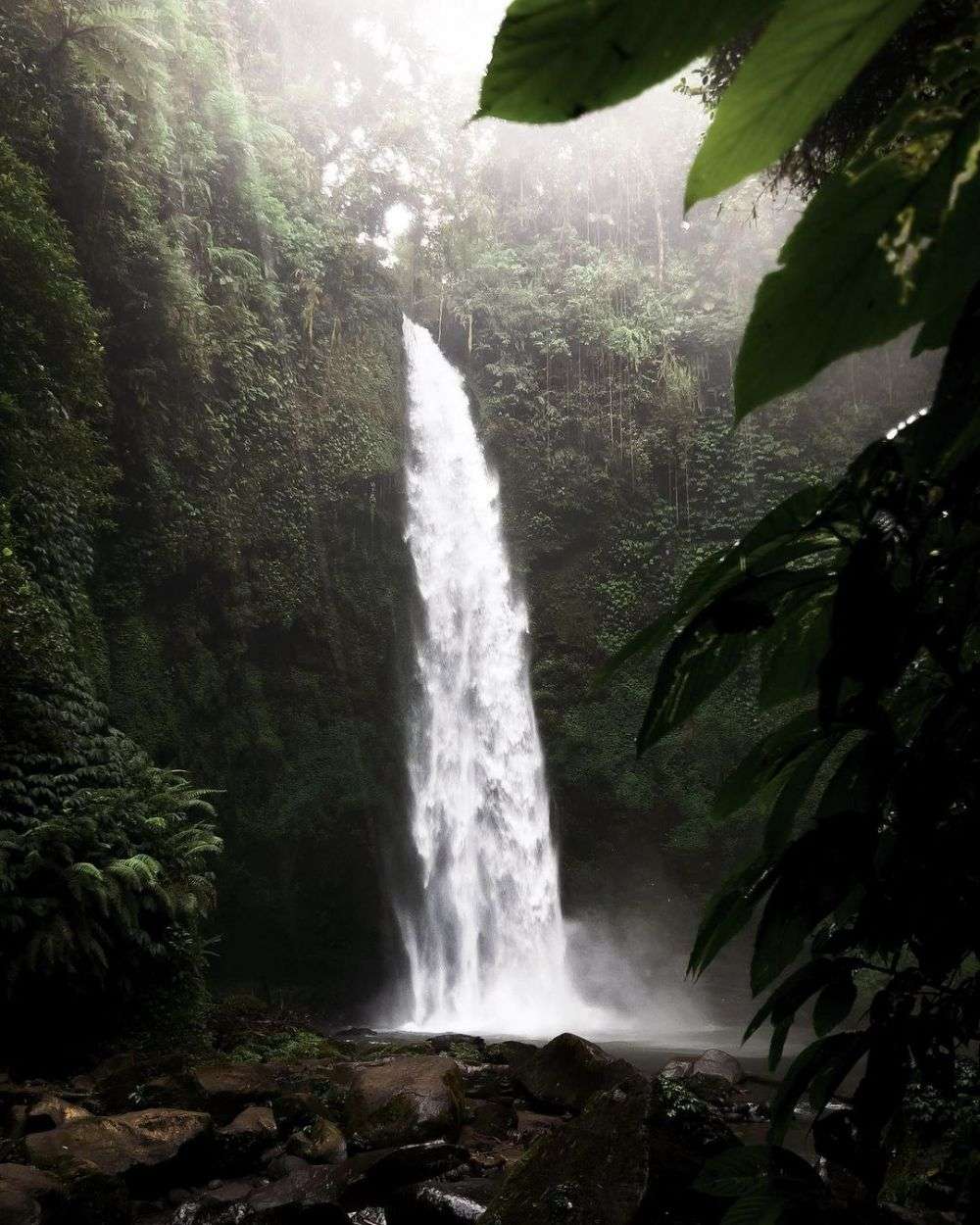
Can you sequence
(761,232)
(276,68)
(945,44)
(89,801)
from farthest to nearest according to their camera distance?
(761,232)
(276,68)
(89,801)
(945,44)

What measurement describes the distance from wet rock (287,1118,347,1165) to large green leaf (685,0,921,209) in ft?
14.4

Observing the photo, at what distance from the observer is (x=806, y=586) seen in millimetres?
543

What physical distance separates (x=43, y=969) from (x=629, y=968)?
7.92 m

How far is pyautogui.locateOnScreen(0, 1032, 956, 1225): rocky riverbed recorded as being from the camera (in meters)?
2.62

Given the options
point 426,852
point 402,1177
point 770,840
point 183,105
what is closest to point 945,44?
point 770,840

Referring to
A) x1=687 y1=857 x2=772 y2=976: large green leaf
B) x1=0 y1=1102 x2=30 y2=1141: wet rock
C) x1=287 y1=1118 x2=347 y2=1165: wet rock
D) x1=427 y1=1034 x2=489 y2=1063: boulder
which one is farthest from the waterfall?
x1=687 y1=857 x2=772 y2=976: large green leaf

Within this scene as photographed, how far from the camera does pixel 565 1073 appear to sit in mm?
4766

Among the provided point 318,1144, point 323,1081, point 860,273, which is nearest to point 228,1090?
point 318,1144

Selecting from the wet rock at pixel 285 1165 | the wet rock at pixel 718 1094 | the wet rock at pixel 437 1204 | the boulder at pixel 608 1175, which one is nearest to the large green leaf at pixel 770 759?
the boulder at pixel 608 1175

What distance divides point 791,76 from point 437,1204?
348 cm

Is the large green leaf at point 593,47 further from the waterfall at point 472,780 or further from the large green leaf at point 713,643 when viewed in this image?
the waterfall at point 472,780

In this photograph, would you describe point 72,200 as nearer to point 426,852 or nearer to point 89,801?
point 89,801

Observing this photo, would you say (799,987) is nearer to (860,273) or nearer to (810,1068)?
(810,1068)

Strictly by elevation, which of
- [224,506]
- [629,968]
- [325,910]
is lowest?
[629,968]
